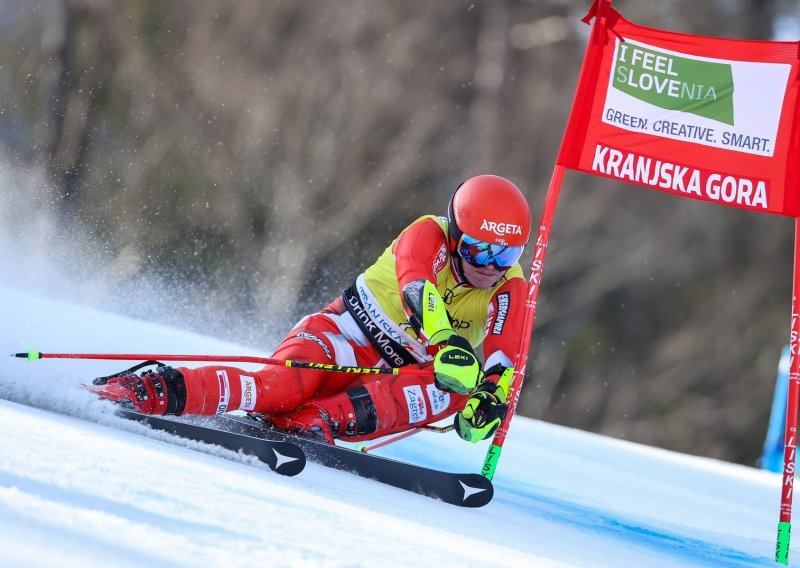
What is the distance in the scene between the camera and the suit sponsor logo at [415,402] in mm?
4918

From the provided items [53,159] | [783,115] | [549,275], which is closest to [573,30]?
[549,275]

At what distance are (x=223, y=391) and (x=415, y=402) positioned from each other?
2.90ft

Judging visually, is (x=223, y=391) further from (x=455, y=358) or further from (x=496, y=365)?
(x=496, y=365)

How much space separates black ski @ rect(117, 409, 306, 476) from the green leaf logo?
7.03 feet

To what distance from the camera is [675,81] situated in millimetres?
4922

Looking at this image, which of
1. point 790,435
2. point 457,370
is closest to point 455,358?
point 457,370

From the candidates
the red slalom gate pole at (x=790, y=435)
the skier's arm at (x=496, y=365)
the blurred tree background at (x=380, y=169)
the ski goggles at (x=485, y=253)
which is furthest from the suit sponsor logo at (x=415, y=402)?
the blurred tree background at (x=380, y=169)

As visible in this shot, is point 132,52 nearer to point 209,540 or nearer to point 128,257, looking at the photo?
point 128,257

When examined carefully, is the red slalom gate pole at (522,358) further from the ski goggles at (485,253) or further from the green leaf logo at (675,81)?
the green leaf logo at (675,81)

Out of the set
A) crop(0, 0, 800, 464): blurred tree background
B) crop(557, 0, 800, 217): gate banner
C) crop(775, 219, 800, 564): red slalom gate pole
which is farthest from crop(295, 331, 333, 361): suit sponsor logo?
crop(0, 0, 800, 464): blurred tree background

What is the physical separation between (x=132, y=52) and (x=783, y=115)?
50.7 feet

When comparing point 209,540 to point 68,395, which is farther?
point 68,395

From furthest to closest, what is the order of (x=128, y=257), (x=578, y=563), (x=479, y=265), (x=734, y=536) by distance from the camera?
(x=128, y=257) < (x=734, y=536) < (x=479, y=265) < (x=578, y=563)

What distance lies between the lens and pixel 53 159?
17.8 m
